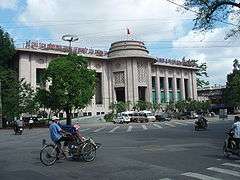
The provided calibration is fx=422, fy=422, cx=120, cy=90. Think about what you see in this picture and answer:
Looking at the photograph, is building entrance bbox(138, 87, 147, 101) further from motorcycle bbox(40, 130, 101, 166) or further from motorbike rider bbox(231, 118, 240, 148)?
motorcycle bbox(40, 130, 101, 166)

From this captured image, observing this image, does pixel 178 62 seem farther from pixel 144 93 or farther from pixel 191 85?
pixel 144 93

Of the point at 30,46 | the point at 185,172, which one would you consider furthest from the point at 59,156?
the point at 30,46

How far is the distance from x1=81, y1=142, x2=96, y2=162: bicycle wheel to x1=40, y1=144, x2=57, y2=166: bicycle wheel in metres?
1.02

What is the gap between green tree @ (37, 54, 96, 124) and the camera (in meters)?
58.8

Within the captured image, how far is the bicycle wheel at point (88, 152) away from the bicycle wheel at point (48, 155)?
3.34 feet

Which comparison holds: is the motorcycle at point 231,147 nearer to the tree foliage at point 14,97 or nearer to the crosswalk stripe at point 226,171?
the crosswalk stripe at point 226,171

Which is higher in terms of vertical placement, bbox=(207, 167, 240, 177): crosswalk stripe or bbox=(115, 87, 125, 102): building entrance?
bbox=(115, 87, 125, 102): building entrance

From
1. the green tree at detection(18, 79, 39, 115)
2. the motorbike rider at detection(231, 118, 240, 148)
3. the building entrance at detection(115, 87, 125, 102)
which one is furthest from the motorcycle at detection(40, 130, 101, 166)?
the building entrance at detection(115, 87, 125, 102)

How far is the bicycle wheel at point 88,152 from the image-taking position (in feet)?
48.9

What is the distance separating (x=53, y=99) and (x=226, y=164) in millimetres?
48071

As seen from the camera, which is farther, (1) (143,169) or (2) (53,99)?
(2) (53,99)

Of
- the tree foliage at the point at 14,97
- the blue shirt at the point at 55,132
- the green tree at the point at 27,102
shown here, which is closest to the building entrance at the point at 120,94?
the tree foliage at the point at 14,97

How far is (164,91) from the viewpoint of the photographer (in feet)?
383

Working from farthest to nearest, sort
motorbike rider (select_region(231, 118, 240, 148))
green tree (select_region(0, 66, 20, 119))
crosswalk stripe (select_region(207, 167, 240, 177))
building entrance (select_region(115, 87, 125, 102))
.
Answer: building entrance (select_region(115, 87, 125, 102)), green tree (select_region(0, 66, 20, 119)), motorbike rider (select_region(231, 118, 240, 148)), crosswalk stripe (select_region(207, 167, 240, 177))
